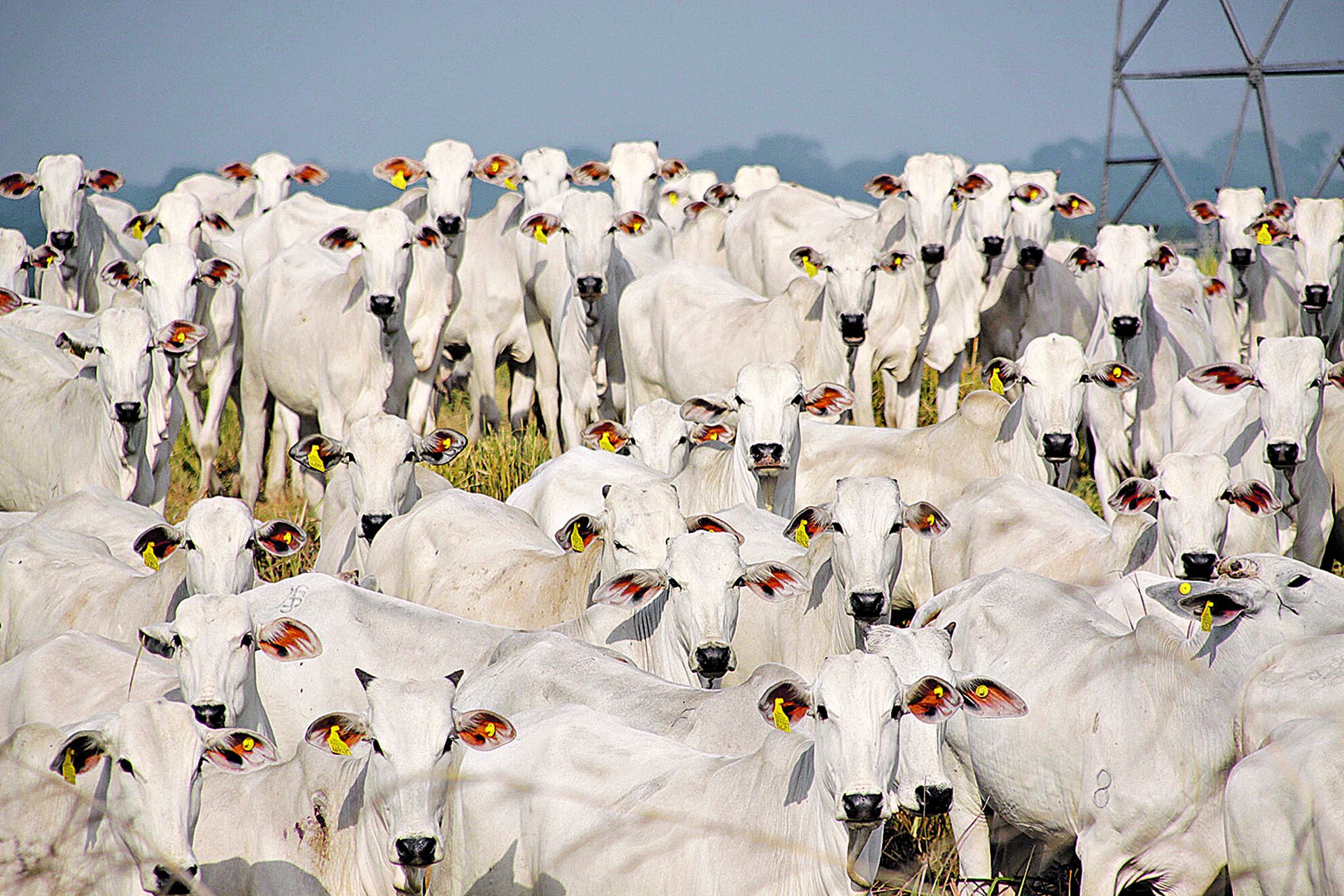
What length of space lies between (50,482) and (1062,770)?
6965 mm

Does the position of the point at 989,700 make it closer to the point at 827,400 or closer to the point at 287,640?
the point at 287,640

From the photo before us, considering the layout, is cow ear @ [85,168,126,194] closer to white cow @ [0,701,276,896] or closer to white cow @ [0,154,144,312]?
white cow @ [0,154,144,312]

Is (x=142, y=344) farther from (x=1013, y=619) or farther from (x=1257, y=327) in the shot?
(x=1257, y=327)

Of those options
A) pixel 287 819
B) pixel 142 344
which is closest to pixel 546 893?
pixel 287 819

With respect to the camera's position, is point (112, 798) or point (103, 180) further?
point (103, 180)

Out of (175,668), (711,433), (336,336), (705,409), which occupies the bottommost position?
(336,336)

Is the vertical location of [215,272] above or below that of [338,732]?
below

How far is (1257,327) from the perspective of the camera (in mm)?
12578

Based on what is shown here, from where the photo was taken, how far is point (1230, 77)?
18156mm

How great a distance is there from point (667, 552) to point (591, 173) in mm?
7979

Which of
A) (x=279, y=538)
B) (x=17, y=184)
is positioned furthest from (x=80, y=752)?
(x=17, y=184)

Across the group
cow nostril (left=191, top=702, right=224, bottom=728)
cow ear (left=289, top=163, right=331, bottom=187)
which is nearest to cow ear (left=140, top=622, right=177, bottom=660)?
cow nostril (left=191, top=702, right=224, bottom=728)

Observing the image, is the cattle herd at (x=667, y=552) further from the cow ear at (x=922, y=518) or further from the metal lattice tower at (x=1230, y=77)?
the metal lattice tower at (x=1230, y=77)

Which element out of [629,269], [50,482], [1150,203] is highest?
[629,269]
